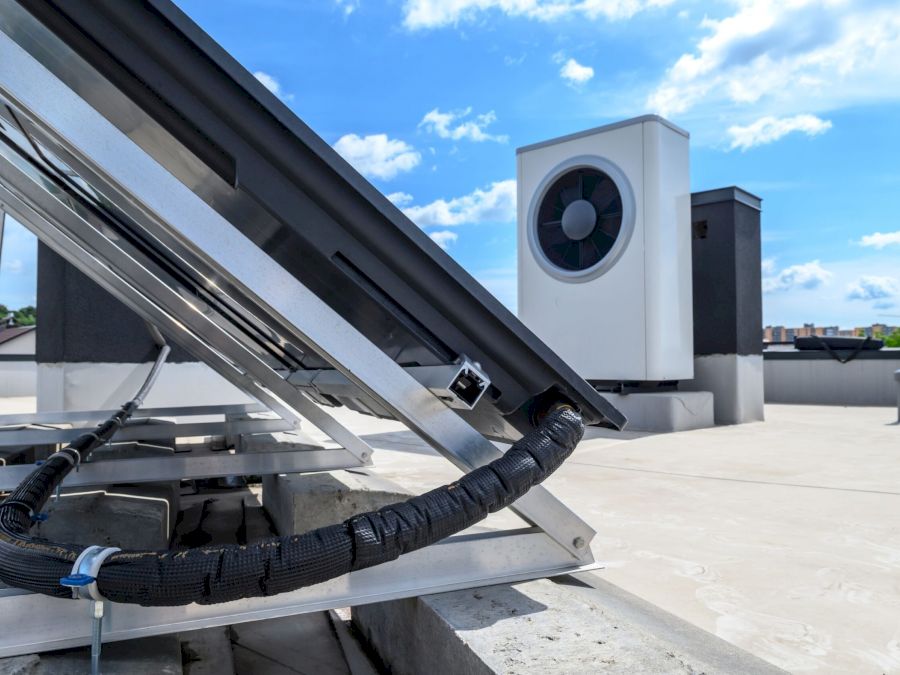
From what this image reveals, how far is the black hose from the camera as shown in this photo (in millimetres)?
1252

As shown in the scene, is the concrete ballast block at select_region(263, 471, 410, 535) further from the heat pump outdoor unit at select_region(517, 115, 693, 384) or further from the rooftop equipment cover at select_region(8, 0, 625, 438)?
the heat pump outdoor unit at select_region(517, 115, 693, 384)

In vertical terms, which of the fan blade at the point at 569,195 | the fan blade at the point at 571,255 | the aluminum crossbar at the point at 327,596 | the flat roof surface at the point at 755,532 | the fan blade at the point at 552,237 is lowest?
the flat roof surface at the point at 755,532

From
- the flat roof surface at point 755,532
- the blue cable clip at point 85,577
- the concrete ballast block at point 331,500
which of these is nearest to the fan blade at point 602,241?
the flat roof surface at point 755,532

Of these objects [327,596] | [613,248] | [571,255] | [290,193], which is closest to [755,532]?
[327,596]

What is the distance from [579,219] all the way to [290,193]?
23.1 feet

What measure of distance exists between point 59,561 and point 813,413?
10.6 m

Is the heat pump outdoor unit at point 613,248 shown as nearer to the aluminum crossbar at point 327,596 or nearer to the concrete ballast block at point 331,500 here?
the concrete ballast block at point 331,500

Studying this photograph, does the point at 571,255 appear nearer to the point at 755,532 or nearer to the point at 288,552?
the point at 755,532

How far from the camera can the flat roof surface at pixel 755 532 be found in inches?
80.5

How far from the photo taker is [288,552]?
1.30 m

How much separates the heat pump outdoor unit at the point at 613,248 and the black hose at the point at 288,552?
6425 mm

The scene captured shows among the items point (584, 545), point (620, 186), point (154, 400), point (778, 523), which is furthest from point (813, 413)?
point (584, 545)

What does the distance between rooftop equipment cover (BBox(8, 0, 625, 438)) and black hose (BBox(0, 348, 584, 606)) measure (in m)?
0.24

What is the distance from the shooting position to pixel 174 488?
3.41 meters
